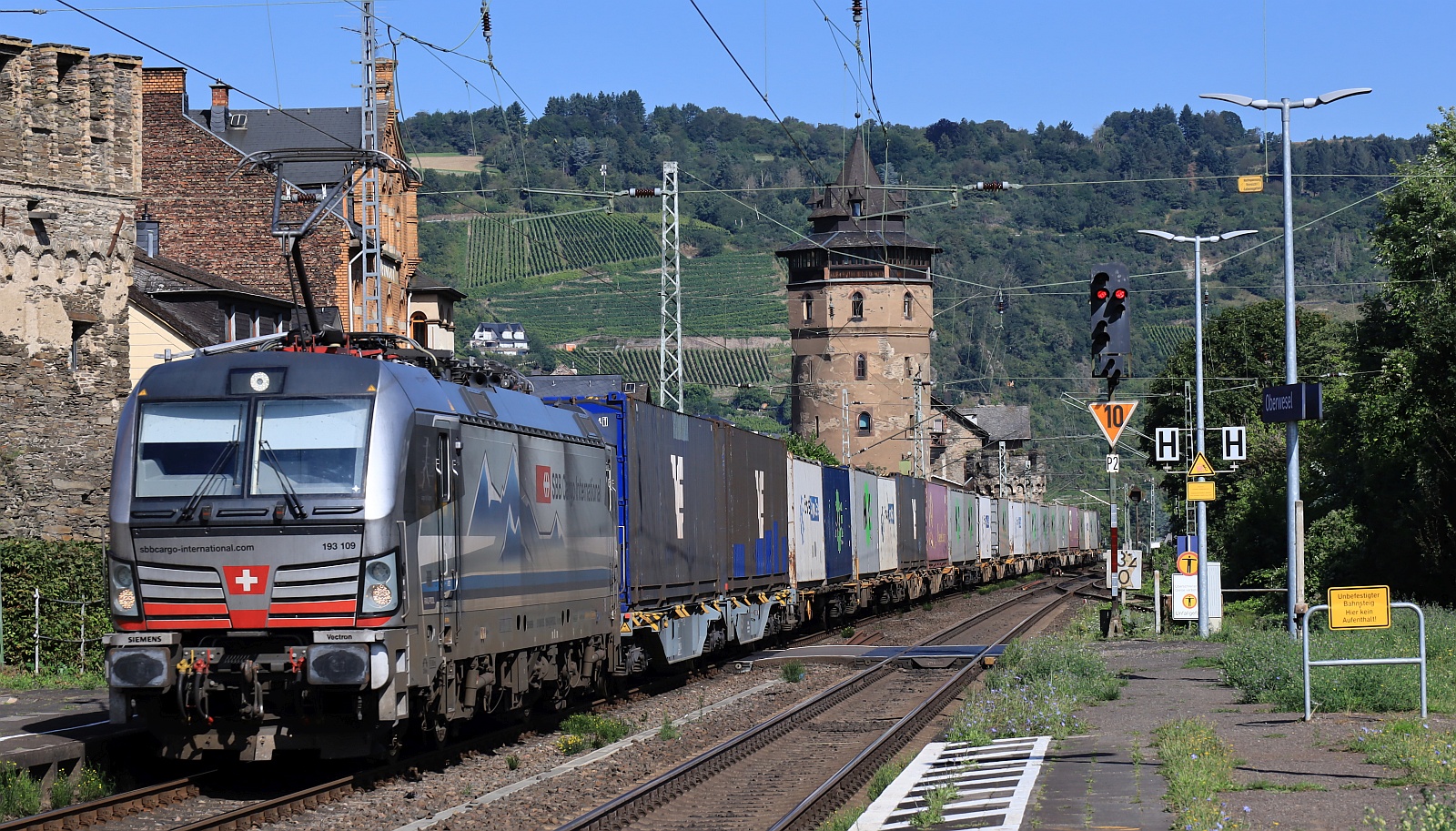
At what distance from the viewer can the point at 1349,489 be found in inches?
1993

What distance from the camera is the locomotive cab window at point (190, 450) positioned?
42.7ft

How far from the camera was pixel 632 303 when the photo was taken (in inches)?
6048

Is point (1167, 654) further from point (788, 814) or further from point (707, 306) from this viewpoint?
point (707, 306)

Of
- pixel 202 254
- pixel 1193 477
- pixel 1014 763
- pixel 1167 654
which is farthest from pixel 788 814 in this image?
pixel 202 254

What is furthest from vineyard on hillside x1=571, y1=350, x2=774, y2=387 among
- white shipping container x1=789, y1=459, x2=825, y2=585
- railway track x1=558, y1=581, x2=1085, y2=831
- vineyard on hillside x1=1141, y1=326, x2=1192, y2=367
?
railway track x1=558, y1=581, x2=1085, y2=831

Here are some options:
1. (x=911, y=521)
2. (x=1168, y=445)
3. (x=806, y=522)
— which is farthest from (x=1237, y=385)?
(x=806, y=522)

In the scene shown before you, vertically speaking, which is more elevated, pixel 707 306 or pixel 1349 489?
pixel 707 306

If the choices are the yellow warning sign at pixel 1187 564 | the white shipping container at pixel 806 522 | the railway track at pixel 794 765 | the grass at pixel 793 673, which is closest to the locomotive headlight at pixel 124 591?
the railway track at pixel 794 765

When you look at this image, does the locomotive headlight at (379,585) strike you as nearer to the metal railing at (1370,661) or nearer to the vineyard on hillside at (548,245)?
the metal railing at (1370,661)

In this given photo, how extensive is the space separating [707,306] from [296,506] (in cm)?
15438

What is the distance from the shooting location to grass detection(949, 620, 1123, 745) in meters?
16.3

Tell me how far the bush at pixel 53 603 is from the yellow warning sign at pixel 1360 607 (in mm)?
15686

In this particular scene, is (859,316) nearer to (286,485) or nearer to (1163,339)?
(1163,339)

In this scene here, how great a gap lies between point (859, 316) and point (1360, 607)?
317ft
